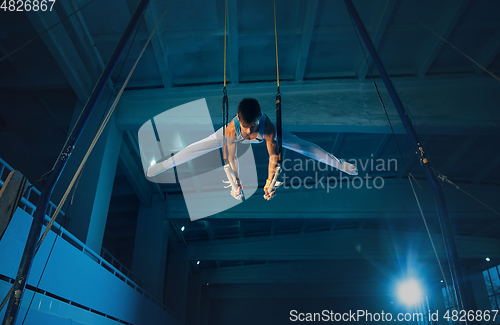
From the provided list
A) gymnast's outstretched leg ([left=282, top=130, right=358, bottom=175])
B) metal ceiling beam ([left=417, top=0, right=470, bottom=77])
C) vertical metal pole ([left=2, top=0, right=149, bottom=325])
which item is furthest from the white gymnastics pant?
metal ceiling beam ([left=417, top=0, right=470, bottom=77])

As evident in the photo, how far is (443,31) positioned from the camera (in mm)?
7734

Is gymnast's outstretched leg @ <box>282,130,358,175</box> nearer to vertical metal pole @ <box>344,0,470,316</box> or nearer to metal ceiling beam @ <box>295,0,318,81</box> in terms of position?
vertical metal pole @ <box>344,0,470,316</box>

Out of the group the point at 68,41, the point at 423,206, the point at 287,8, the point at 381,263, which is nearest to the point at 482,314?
the point at 381,263

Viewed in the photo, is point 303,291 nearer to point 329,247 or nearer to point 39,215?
point 329,247

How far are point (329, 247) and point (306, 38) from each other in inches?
474

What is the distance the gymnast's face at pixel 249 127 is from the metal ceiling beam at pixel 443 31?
5591mm

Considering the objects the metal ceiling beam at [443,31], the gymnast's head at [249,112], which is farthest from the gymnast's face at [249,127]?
the metal ceiling beam at [443,31]

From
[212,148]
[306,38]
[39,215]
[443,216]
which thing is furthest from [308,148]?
[39,215]

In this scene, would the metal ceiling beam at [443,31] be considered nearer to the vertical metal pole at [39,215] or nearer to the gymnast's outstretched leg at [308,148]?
the gymnast's outstretched leg at [308,148]

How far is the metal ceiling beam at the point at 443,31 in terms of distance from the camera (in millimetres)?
7277

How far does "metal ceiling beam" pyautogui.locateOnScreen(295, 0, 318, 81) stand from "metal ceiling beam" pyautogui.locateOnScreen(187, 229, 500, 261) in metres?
10.6

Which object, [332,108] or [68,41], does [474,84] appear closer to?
[332,108]

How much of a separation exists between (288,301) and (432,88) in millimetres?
19140

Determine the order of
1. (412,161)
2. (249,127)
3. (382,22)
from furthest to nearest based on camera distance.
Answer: (412,161) < (382,22) < (249,127)
